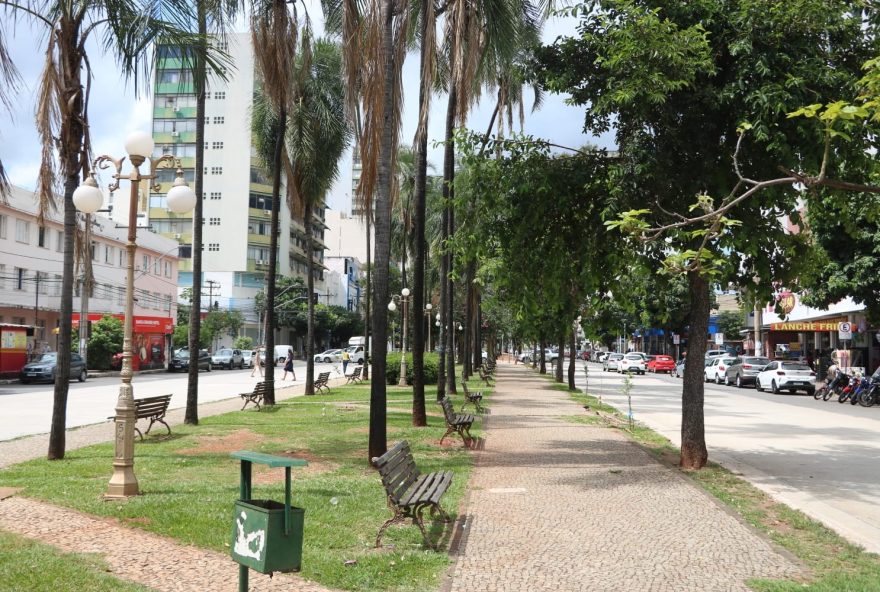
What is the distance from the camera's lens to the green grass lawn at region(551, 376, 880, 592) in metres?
5.90

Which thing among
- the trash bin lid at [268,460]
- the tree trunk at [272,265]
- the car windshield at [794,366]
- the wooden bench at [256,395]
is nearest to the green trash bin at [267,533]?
the trash bin lid at [268,460]

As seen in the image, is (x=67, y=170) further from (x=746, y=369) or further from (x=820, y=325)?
(x=820, y=325)

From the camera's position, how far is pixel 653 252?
10.8 m

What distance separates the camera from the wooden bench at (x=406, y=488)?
6.84 meters

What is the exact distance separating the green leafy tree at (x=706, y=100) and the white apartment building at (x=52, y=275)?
34303 mm

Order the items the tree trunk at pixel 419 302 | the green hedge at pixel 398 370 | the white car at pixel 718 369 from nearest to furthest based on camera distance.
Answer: the tree trunk at pixel 419 302, the green hedge at pixel 398 370, the white car at pixel 718 369

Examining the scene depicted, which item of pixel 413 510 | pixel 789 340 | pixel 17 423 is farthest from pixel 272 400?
pixel 789 340

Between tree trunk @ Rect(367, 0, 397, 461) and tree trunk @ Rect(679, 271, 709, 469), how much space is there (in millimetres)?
4602

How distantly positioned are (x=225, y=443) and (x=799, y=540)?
9750 mm

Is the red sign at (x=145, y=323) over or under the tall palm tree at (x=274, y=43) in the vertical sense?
under

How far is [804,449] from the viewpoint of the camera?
48.4 ft

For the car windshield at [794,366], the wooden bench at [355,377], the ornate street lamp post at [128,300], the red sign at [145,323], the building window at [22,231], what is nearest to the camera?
the ornate street lamp post at [128,300]

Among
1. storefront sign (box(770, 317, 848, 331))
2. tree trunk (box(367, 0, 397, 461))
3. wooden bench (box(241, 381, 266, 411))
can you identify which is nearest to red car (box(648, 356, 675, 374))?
storefront sign (box(770, 317, 848, 331))

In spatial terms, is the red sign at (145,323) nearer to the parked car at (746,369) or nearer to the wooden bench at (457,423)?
the parked car at (746,369)
